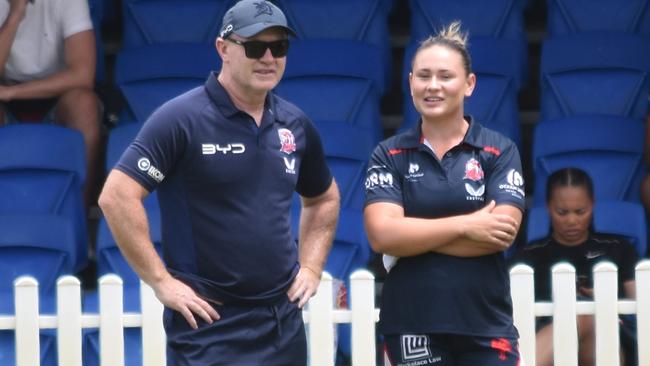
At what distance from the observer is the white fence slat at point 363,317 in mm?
5633

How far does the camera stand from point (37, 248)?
6.74 metres

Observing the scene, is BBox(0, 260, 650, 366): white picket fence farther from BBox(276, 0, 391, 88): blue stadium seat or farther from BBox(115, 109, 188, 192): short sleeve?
BBox(276, 0, 391, 88): blue stadium seat

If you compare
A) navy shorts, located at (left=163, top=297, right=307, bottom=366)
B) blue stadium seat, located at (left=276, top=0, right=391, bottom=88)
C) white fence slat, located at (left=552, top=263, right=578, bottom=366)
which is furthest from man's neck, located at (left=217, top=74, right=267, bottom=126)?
blue stadium seat, located at (left=276, top=0, right=391, bottom=88)

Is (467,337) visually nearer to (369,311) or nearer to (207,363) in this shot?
(207,363)

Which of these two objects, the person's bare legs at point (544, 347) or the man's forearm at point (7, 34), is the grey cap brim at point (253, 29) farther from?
the man's forearm at point (7, 34)

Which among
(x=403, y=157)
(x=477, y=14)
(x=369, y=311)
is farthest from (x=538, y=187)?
(x=403, y=157)

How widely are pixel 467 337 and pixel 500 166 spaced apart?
516 millimetres

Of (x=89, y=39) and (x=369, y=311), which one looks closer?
(x=369, y=311)

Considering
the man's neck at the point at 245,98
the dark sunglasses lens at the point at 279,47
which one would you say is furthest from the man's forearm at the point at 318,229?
the dark sunglasses lens at the point at 279,47

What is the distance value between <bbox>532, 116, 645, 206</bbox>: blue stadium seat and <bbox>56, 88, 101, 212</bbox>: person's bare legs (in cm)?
207

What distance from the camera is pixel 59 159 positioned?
23.0 ft

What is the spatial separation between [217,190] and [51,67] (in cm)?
352

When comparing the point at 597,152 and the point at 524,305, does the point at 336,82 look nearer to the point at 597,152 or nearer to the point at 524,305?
the point at 597,152

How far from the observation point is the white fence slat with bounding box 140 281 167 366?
18.6ft
